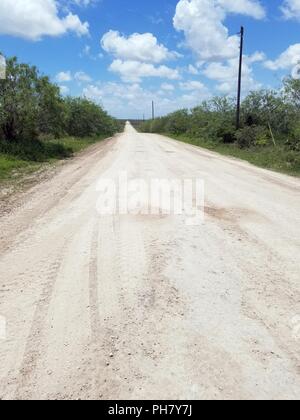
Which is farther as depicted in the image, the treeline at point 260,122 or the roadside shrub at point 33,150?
the treeline at point 260,122

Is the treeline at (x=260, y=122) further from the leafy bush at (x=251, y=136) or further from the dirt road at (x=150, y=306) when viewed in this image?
the dirt road at (x=150, y=306)

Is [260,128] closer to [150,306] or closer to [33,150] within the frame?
[33,150]

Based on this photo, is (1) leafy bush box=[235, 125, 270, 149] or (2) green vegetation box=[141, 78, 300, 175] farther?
(1) leafy bush box=[235, 125, 270, 149]

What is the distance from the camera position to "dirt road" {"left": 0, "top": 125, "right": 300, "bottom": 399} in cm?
254

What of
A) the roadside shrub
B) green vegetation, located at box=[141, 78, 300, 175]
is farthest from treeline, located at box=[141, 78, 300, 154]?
the roadside shrub

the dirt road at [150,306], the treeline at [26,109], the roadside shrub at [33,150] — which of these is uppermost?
the treeline at [26,109]

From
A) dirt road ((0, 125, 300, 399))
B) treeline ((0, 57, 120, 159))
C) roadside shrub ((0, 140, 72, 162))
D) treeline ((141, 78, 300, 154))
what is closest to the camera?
dirt road ((0, 125, 300, 399))

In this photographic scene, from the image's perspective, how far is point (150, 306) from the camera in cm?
342

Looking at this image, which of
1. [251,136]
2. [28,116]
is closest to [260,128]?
[251,136]

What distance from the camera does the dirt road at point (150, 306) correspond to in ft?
8.32

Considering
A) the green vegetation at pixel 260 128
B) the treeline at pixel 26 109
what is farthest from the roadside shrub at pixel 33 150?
the green vegetation at pixel 260 128

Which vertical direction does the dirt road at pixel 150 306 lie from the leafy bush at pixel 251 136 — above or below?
below

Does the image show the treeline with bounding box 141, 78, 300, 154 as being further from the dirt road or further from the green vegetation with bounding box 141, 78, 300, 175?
the dirt road
